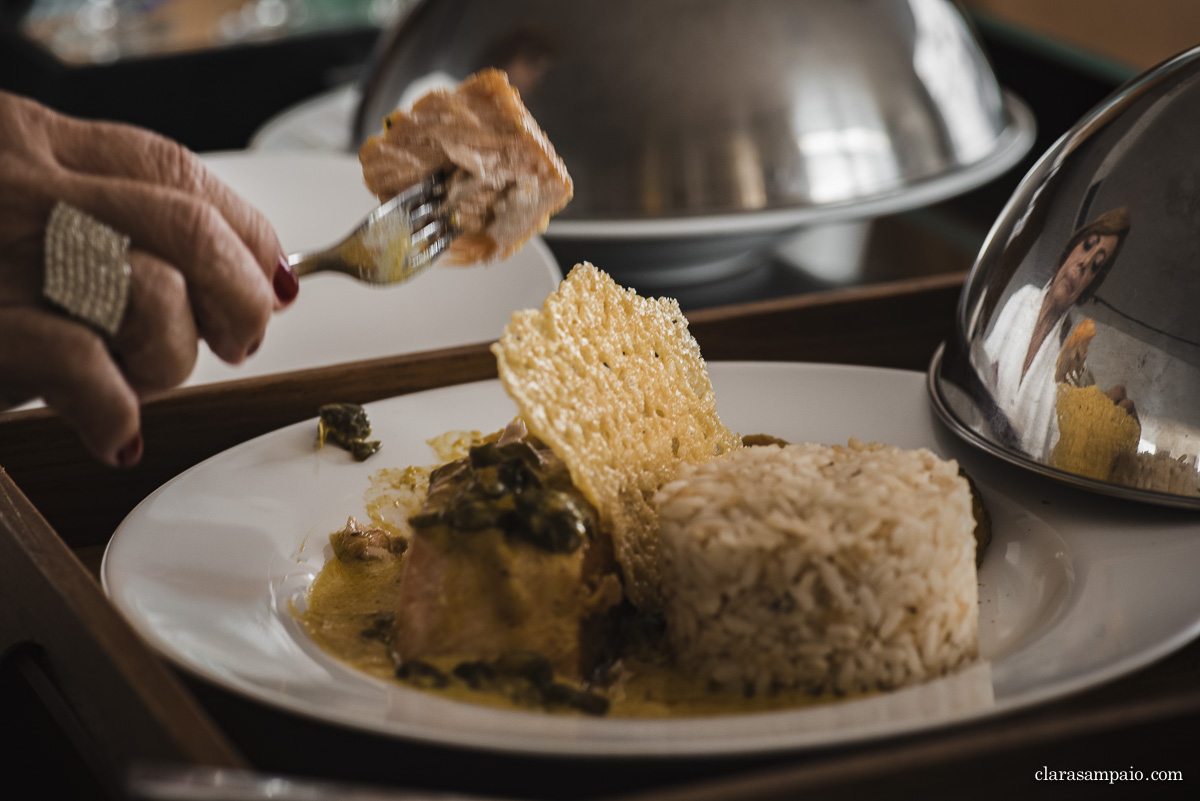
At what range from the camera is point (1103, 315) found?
0.78m

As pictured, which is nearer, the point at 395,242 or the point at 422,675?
the point at 422,675

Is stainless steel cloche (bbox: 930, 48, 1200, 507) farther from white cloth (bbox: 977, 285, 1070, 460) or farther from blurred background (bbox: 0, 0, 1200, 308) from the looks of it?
blurred background (bbox: 0, 0, 1200, 308)

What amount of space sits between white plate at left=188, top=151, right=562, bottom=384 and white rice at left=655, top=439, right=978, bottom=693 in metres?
0.54

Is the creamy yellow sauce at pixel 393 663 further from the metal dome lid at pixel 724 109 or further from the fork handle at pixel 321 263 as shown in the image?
the metal dome lid at pixel 724 109

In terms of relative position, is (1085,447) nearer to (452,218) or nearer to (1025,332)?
(1025,332)

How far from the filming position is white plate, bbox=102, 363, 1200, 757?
0.54 metres

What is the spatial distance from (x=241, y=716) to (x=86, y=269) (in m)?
0.24

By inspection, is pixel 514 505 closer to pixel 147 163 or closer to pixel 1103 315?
pixel 147 163

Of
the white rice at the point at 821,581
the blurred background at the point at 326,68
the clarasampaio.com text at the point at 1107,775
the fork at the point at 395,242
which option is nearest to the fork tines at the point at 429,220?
the fork at the point at 395,242

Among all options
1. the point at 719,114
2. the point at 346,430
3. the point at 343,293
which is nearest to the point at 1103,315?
the point at 346,430

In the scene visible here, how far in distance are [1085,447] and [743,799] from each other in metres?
0.41

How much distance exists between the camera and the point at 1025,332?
0.83 m

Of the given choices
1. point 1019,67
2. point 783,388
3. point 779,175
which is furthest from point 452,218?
point 1019,67

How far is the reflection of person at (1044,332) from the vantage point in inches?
31.2
